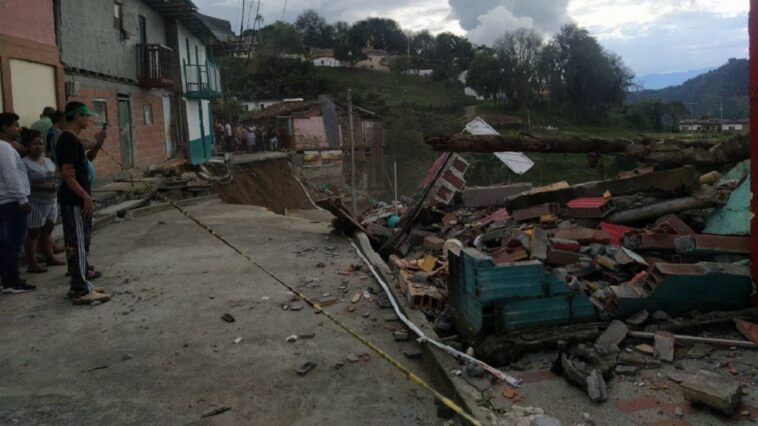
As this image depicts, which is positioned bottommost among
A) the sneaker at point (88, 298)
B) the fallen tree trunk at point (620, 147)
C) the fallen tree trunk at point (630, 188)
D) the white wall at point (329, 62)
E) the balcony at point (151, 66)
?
the sneaker at point (88, 298)

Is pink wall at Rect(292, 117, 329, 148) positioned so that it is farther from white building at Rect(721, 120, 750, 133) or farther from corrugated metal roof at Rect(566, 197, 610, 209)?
corrugated metal roof at Rect(566, 197, 610, 209)

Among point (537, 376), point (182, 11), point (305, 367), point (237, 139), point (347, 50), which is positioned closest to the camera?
point (537, 376)

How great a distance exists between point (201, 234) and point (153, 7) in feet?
45.8

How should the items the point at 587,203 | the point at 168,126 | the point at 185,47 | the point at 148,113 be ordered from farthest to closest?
the point at 185,47 → the point at 168,126 → the point at 148,113 → the point at 587,203

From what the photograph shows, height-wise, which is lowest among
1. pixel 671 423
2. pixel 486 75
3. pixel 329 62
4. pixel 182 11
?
pixel 671 423

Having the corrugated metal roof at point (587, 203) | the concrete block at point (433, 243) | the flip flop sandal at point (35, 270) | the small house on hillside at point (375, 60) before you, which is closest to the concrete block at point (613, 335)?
the corrugated metal roof at point (587, 203)

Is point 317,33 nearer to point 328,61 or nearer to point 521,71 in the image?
point 328,61

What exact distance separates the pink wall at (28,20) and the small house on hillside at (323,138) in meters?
24.7

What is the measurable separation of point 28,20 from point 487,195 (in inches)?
321

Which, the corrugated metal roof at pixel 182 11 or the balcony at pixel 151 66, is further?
the corrugated metal roof at pixel 182 11

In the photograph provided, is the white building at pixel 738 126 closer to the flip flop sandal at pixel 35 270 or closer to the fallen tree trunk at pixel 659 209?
the fallen tree trunk at pixel 659 209

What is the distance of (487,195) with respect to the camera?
9297mm

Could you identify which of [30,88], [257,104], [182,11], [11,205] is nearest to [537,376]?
[11,205]

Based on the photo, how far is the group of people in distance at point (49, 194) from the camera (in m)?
5.18
